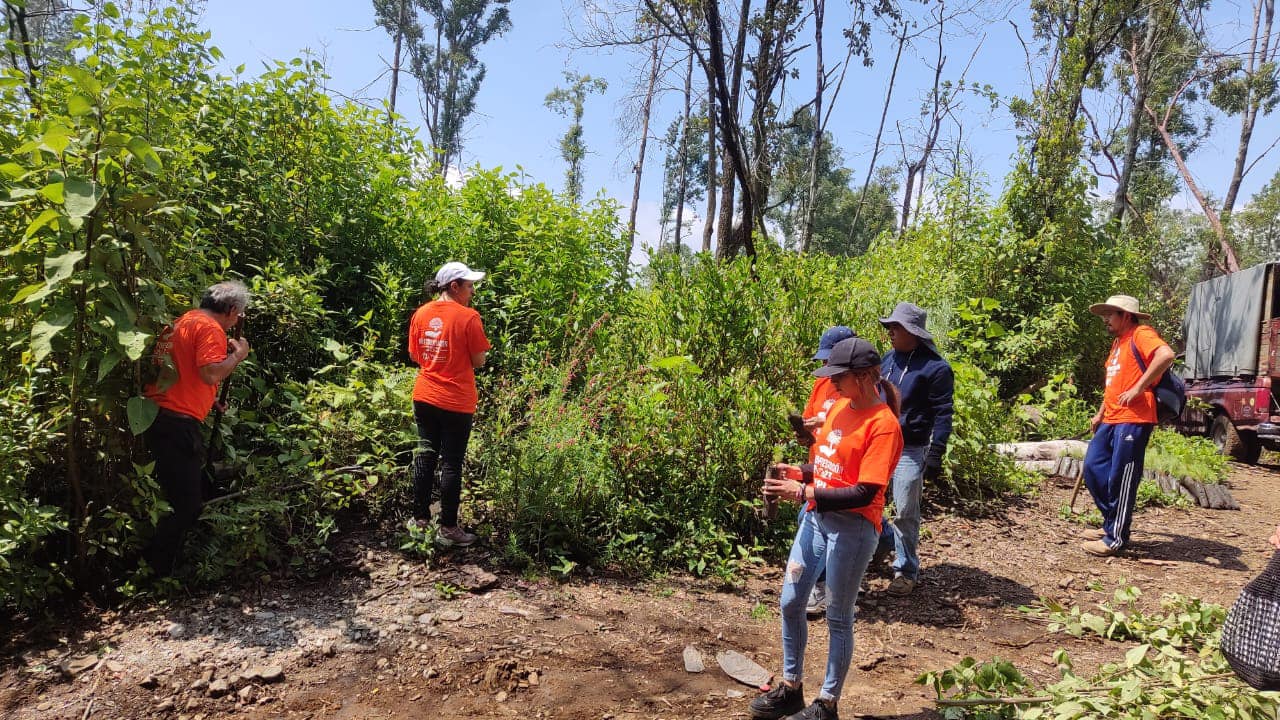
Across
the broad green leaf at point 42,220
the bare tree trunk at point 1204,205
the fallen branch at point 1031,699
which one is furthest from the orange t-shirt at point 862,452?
the bare tree trunk at point 1204,205

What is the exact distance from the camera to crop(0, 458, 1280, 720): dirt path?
9.65ft

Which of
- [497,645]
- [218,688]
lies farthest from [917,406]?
[218,688]

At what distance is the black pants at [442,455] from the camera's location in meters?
4.26

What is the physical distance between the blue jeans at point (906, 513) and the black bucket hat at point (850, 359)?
1.47m

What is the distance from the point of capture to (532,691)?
3.07 metres

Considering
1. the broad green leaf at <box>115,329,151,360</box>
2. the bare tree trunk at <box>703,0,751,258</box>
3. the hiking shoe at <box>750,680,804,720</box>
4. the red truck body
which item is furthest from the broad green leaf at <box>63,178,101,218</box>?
the red truck body

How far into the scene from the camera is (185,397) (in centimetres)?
352

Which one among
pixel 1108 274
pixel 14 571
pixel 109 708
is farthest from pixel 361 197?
pixel 1108 274

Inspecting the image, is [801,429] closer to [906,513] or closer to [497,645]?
[906,513]

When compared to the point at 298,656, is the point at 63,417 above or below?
above

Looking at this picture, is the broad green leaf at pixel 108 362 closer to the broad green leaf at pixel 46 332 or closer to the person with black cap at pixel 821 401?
the broad green leaf at pixel 46 332

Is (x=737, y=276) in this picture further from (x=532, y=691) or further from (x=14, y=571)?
(x=14, y=571)

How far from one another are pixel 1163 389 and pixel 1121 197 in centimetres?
1505

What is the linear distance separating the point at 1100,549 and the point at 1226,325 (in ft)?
29.0
